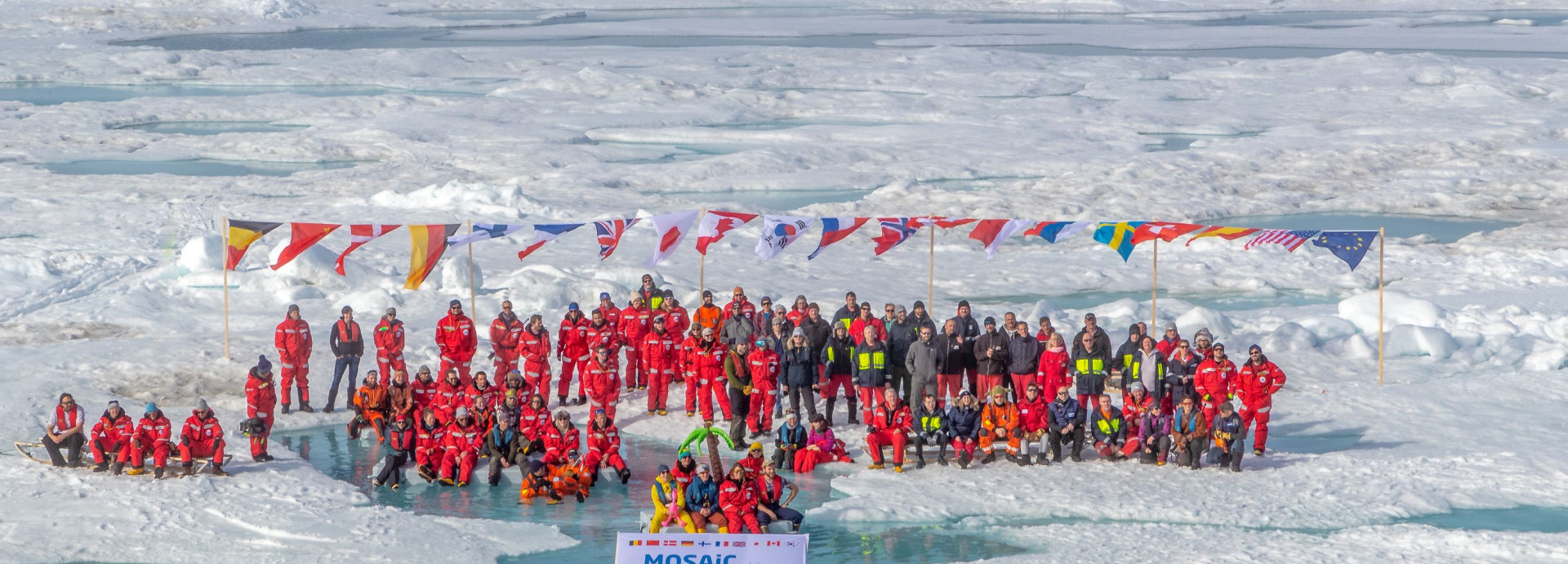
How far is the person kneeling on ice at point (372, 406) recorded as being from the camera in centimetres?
1447

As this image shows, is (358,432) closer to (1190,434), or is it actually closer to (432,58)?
(1190,434)

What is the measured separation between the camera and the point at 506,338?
15.7 metres

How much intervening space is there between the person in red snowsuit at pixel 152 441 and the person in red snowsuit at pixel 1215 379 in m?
9.04

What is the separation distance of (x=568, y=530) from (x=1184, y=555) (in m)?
4.72

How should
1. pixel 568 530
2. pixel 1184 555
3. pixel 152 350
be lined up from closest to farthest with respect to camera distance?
pixel 1184 555 < pixel 568 530 < pixel 152 350

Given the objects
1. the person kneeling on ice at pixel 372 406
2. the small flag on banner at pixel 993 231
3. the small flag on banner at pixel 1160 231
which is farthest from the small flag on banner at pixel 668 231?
the small flag on banner at pixel 1160 231

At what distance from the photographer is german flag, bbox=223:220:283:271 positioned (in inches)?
662

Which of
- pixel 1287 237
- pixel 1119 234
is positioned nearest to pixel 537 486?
pixel 1119 234

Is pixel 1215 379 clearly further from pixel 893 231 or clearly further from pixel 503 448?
pixel 503 448

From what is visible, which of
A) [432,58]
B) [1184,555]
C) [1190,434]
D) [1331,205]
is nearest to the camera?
[1184,555]

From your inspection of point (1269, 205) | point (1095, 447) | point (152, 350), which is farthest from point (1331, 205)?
point (152, 350)

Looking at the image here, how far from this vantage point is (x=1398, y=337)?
714 inches

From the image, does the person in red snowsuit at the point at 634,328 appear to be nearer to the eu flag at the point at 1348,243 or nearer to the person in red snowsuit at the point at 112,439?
the person in red snowsuit at the point at 112,439

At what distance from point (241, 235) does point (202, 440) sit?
167 inches
